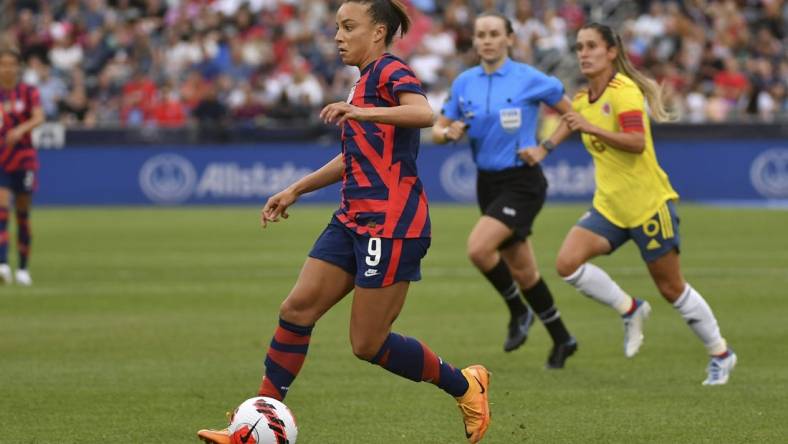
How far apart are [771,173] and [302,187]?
20.7 m

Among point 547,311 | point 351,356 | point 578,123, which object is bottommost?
point 351,356

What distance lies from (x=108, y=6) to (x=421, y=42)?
7.99m

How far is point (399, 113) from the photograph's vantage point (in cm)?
654

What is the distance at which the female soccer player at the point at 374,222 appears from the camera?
22.3 feet

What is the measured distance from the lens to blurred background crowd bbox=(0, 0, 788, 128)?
93.9 feet

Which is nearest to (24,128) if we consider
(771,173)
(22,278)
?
(22,278)

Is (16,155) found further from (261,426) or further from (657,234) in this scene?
(261,426)

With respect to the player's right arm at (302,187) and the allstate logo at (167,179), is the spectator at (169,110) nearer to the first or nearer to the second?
the allstate logo at (167,179)

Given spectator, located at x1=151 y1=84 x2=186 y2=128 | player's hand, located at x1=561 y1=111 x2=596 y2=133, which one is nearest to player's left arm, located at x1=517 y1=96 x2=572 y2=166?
player's hand, located at x1=561 y1=111 x2=596 y2=133

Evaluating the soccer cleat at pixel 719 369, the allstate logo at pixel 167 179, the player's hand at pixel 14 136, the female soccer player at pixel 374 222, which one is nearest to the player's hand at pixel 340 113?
the female soccer player at pixel 374 222

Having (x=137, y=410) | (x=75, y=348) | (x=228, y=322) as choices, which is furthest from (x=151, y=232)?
(x=137, y=410)

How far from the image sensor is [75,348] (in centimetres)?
1084

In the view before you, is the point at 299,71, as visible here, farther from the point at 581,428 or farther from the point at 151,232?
the point at 581,428

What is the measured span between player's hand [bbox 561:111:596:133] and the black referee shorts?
55.0 inches
